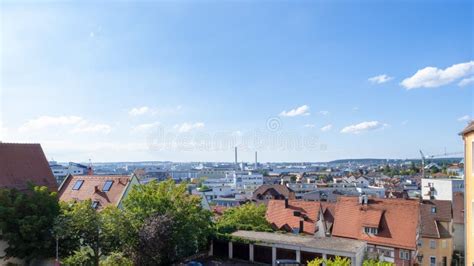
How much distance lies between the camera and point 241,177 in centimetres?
17538

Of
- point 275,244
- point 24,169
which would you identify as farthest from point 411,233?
point 24,169

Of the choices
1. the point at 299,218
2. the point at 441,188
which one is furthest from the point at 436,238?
the point at 441,188

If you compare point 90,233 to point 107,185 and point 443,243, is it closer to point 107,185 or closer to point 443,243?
point 107,185

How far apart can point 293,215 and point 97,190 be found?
784 inches

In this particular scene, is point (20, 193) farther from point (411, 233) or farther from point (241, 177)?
point (241, 177)

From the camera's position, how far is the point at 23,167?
95.3ft

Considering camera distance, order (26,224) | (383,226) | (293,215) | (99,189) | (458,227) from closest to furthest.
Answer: (26,224), (99,189), (383,226), (293,215), (458,227)

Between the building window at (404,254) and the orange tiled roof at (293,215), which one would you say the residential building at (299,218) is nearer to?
the orange tiled roof at (293,215)

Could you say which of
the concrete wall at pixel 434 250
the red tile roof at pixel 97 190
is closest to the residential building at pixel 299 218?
the concrete wall at pixel 434 250

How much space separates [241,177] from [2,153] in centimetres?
14923

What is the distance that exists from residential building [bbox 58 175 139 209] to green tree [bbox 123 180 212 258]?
22.2 feet

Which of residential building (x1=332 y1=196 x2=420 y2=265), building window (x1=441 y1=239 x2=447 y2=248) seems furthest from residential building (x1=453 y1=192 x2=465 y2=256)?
residential building (x1=332 y1=196 x2=420 y2=265)

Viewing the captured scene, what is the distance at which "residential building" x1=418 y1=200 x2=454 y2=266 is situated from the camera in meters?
39.8

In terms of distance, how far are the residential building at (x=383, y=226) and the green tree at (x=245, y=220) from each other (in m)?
7.56
